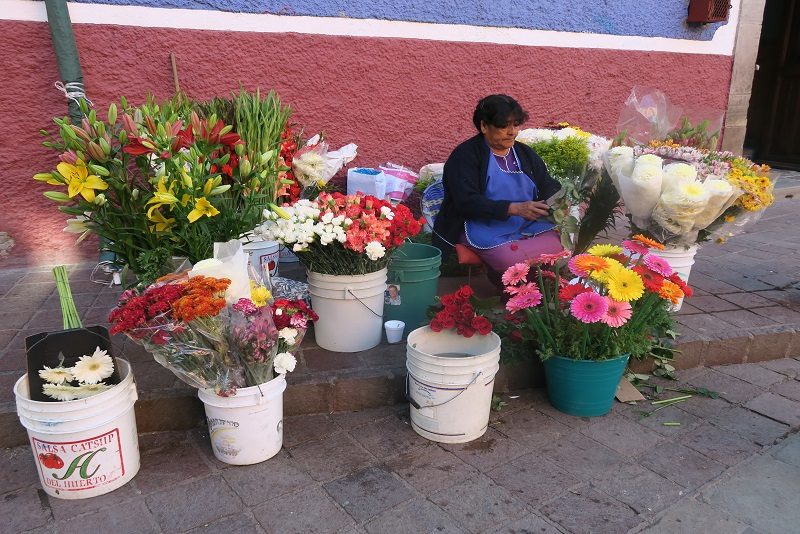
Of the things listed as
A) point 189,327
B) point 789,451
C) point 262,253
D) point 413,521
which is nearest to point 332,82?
point 262,253

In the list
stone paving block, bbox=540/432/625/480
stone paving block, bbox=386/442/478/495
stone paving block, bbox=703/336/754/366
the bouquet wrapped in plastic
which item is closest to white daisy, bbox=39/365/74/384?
stone paving block, bbox=386/442/478/495

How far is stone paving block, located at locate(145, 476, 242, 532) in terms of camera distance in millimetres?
2260

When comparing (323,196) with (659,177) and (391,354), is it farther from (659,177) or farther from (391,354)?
(659,177)

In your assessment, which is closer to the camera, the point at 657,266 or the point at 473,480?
the point at 473,480

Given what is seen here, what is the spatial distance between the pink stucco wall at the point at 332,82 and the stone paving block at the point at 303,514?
3183 mm

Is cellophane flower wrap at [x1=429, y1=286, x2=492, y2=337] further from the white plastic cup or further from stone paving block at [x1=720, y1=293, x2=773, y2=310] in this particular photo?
stone paving block at [x1=720, y1=293, x2=773, y2=310]

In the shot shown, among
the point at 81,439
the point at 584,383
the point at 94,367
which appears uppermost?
the point at 94,367

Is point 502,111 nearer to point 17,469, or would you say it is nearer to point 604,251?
point 604,251

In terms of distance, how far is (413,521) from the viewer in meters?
2.27

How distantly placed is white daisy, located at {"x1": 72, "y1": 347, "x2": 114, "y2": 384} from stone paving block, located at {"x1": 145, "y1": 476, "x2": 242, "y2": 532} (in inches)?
20.8

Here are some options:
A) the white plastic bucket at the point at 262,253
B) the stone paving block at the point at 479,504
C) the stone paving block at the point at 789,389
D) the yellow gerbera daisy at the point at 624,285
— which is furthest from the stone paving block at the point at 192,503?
the stone paving block at the point at 789,389

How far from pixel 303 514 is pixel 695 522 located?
4.97 feet

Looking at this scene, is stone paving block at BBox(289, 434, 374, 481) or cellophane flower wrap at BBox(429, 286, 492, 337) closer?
stone paving block at BBox(289, 434, 374, 481)

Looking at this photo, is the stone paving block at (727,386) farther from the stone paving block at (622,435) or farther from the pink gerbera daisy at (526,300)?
the pink gerbera daisy at (526,300)
